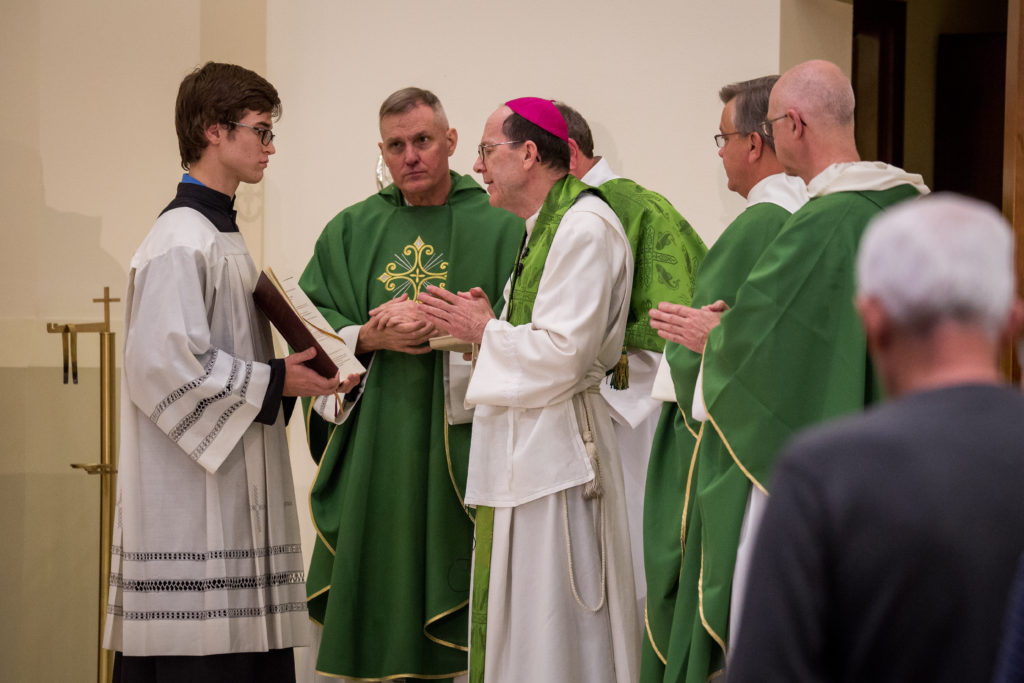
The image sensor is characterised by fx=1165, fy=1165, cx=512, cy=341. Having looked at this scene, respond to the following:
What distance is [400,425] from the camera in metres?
4.25

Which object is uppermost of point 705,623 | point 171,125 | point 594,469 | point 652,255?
point 171,125

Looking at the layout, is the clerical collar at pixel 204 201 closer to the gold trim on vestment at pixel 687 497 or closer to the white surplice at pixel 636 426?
the white surplice at pixel 636 426

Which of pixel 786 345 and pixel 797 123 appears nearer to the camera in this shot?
pixel 786 345

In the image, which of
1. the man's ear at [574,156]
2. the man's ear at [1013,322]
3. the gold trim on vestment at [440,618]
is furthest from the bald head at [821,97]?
the gold trim on vestment at [440,618]

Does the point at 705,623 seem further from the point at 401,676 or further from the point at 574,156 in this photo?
the point at 574,156

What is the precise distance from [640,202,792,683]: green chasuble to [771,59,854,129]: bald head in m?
0.34

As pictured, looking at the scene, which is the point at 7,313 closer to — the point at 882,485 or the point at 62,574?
the point at 62,574

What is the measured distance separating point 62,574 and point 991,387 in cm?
470

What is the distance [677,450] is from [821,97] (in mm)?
1081

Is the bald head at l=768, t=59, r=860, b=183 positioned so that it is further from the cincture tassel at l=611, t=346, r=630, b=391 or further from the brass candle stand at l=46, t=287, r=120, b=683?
the brass candle stand at l=46, t=287, r=120, b=683

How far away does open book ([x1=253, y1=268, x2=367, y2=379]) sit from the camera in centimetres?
364

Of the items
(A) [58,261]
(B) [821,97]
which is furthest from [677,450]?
(A) [58,261]

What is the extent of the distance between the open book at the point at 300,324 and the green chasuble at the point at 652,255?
0.94 meters

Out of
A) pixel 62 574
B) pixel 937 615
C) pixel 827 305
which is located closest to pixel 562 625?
pixel 827 305
